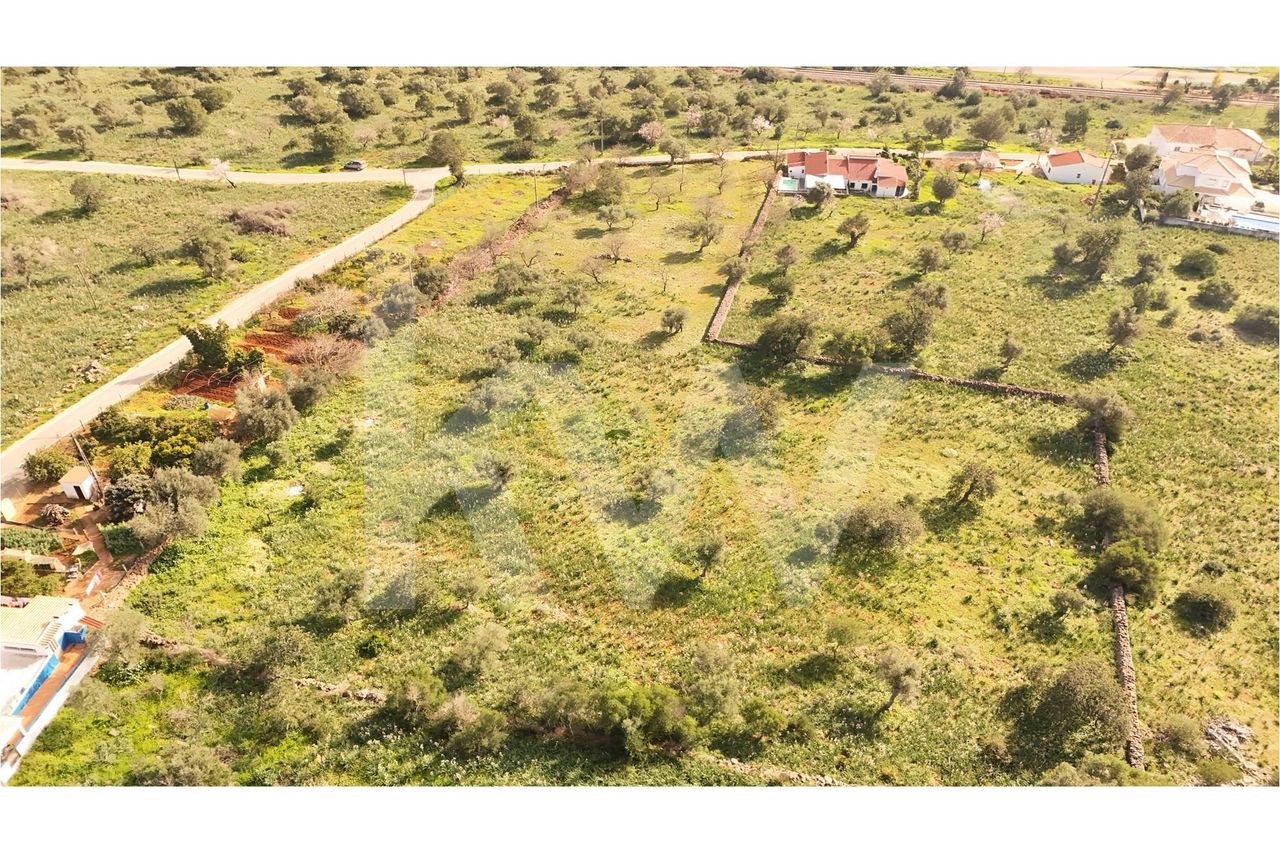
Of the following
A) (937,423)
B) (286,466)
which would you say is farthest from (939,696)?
(286,466)

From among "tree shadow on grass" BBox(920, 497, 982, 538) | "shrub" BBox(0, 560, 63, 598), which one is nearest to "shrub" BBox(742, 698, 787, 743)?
"tree shadow on grass" BBox(920, 497, 982, 538)

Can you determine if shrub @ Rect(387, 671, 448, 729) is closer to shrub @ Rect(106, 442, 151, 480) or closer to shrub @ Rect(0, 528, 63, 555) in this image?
shrub @ Rect(0, 528, 63, 555)

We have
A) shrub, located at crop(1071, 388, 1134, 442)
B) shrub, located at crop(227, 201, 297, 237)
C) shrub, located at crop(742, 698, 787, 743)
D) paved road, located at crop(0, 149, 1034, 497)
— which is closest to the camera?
shrub, located at crop(742, 698, 787, 743)

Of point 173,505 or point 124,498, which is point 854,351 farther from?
point 124,498

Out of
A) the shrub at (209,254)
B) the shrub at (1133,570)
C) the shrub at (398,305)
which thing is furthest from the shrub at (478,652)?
the shrub at (209,254)

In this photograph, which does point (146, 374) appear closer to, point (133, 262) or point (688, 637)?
point (133, 262)

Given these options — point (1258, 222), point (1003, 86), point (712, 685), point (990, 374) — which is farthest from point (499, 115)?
point (1258, 222)

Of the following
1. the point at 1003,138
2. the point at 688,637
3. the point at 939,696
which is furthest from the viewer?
the point at 1003,138

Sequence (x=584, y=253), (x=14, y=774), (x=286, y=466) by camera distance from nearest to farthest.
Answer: (x=14, y=774) < (x=286, y=466) < (x=584, y=253)
